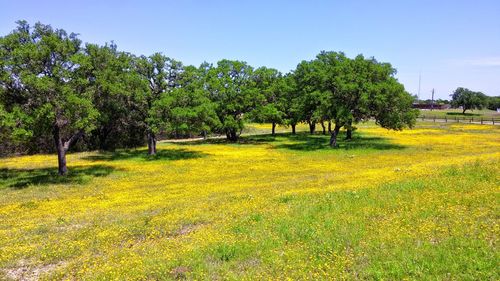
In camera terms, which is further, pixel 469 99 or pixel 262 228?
pixel 469 99

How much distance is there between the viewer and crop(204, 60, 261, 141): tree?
5744cm

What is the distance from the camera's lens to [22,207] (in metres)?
19.4

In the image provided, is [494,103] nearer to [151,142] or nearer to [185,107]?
[185,107]

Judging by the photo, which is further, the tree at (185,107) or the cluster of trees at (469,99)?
the cluster of trees at (469,99)

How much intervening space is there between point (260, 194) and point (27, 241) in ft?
35.6

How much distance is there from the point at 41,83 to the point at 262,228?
2013cm

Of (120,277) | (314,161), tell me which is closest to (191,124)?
(314,161)

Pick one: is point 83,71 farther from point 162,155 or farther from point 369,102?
point 369,102

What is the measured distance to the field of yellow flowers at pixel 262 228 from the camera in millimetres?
9602

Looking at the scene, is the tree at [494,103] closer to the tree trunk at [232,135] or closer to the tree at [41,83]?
the tree trunk at [232,135]

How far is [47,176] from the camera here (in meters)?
29.6

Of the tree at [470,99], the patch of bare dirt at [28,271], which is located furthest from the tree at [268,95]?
the tree at [470,99]

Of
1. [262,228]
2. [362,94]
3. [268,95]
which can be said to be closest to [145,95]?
[362,94]

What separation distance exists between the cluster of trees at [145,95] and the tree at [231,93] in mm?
167
